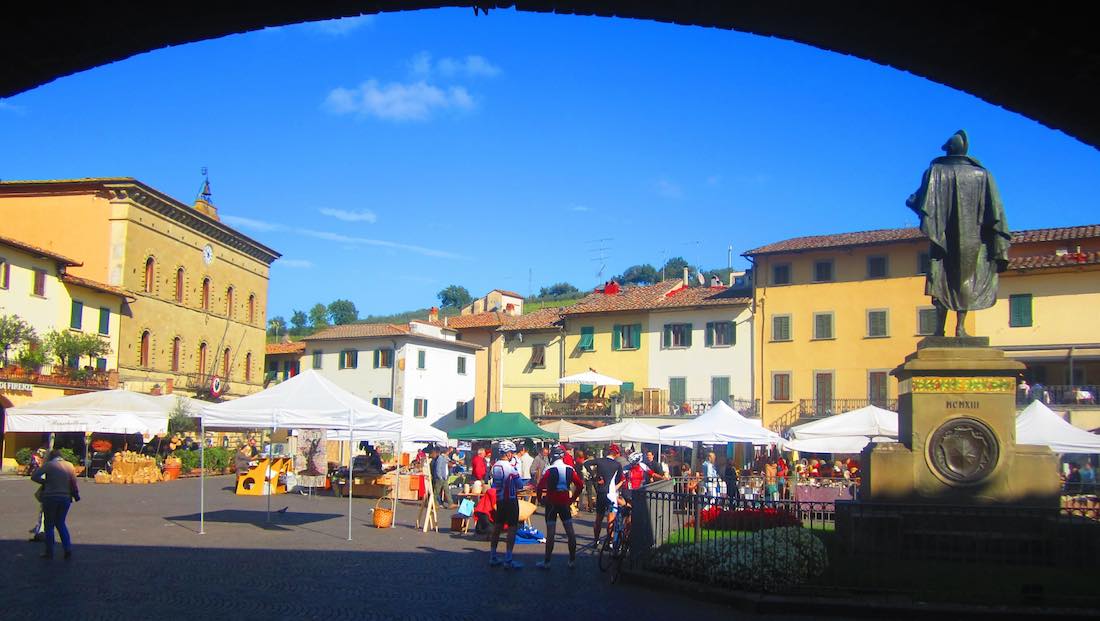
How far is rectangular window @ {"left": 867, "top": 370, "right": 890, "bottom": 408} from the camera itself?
140ft

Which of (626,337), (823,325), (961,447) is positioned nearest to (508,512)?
(961,447)

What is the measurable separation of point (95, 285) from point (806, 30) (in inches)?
1646

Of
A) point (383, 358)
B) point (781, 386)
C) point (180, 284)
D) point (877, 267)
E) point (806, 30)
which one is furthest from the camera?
point (383, 358)

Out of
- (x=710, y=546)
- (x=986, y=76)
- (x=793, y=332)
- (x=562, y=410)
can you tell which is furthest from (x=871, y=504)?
(x=562, y=410)

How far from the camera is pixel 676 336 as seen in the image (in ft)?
161

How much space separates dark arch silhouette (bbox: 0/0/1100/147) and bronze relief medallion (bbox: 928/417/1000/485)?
7.93m

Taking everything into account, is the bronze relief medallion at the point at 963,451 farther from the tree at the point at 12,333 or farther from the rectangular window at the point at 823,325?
the rectangular window at the point at 823,325

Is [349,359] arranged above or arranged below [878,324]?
below

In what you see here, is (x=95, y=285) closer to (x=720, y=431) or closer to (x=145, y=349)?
(x=145, y=349)

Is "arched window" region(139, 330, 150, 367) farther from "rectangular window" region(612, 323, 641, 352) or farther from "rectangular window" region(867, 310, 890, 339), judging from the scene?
"rectangular window" region(867, 310, 890, 339)

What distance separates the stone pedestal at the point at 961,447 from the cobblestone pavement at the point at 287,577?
9.88ft

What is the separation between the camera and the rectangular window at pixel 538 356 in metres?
53.9

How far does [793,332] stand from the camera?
150 feet

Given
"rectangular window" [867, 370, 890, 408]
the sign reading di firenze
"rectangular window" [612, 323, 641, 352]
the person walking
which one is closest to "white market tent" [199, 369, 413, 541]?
the person walking
